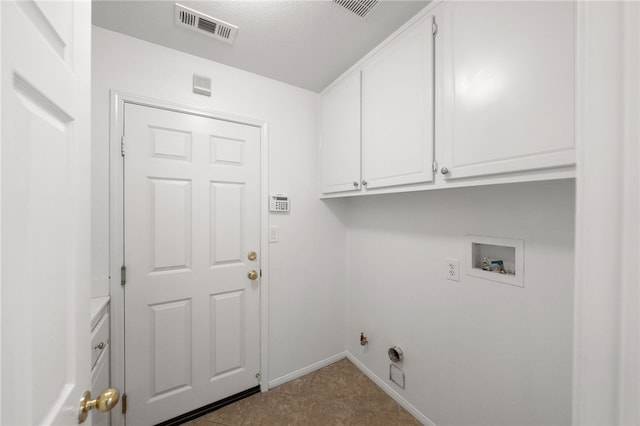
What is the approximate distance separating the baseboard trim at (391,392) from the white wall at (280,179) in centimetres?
19

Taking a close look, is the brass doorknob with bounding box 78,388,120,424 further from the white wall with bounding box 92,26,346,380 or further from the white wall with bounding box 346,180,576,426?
the white wall with bounding box 346,180,576,426

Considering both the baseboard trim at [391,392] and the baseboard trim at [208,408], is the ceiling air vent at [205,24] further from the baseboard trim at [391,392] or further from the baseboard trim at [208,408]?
the baseboard trim at [391,392]

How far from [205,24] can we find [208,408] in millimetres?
2386

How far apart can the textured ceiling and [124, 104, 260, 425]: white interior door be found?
0.43m

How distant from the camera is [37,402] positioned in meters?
0.39

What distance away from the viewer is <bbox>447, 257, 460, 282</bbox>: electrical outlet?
53.8 inches

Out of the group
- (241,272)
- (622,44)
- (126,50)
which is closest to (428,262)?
(241,272)

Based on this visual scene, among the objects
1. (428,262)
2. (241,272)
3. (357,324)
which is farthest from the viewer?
(357,324)

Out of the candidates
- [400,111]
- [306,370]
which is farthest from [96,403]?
[306,370]

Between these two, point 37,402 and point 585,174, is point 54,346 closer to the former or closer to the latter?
point 37,402

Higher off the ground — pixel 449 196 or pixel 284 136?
pixel 284 136

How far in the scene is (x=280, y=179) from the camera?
1.88 metres

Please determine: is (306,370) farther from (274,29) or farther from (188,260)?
(274,29)

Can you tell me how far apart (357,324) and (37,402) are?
1.99m
